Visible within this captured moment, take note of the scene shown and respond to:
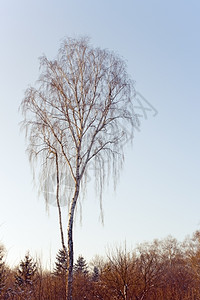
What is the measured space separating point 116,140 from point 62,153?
1.84m

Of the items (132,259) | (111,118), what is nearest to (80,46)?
(111,118)

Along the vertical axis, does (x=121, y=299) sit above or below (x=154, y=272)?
below

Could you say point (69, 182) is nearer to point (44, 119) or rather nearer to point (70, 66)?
point (44, 119)

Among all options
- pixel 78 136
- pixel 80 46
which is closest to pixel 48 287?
pixel 78 136

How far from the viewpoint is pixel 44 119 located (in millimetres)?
10773

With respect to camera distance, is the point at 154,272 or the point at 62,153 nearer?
the point at 154,272

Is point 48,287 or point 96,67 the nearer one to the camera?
point 48,287

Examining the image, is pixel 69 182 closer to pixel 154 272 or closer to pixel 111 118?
pixel 111 118

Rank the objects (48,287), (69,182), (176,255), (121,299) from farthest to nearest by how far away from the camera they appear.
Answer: (176,255)
(69,182)
(121,299)
(48,287)

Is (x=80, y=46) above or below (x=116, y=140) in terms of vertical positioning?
above

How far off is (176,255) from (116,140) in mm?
43948

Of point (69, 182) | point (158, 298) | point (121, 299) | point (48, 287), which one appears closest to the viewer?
point (48, 287)

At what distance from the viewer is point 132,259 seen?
9.59m

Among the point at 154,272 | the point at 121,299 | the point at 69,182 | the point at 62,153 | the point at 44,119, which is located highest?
the point at 44,119
